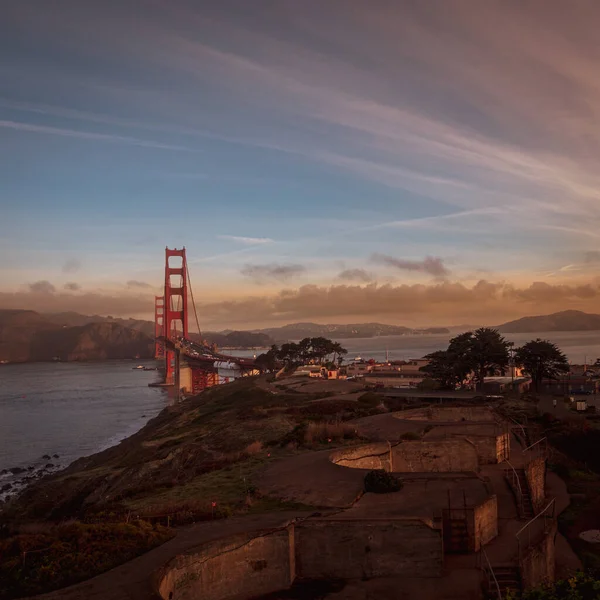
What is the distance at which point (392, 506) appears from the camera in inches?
589

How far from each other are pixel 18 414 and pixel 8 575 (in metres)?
72.0

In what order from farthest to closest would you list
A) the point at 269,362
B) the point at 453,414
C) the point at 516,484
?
the point at 269,362 → the point at 453,414 → the point at 516,484

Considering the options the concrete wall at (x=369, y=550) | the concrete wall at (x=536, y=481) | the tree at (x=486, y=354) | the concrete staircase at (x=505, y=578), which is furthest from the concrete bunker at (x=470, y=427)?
the tree at (x=486, y=354)

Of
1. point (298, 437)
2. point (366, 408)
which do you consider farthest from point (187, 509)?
point (366, 408)

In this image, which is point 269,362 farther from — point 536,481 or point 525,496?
point 525,496

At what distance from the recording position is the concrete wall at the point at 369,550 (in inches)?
508

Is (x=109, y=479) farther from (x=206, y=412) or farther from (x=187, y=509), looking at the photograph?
(x=206, y=412)

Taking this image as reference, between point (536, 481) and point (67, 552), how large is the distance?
15272 millimetres

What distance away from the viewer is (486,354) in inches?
1964

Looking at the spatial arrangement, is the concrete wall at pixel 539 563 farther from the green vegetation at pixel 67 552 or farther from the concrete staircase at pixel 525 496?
the green vegetation at pixel 67 552

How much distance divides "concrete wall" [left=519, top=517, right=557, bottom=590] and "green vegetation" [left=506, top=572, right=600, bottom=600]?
4510mm

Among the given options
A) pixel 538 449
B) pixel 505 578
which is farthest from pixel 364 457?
pixel 538 449

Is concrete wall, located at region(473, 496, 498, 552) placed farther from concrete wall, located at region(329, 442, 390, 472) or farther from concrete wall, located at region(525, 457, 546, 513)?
concrete wall, located at region(329, 442, 390, 472)

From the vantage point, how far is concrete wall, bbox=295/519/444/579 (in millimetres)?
12898
